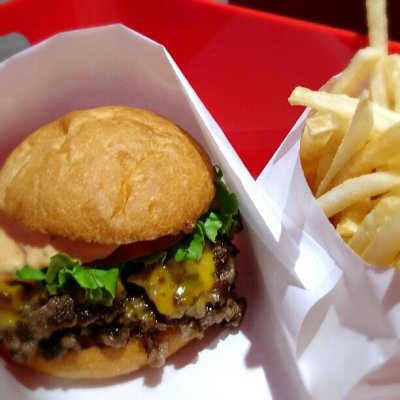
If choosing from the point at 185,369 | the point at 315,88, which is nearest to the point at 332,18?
the point at 315,88

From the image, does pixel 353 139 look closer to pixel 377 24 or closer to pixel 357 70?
pixel 357 70

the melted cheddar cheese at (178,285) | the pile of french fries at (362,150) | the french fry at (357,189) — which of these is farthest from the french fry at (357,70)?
the melted cheddar cheese at (178,285)

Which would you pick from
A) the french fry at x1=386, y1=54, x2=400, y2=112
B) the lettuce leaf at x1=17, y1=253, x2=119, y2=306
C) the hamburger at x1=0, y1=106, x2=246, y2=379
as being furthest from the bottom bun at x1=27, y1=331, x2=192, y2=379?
the french fry at x1=386, y1=54, x2=400, y2=112

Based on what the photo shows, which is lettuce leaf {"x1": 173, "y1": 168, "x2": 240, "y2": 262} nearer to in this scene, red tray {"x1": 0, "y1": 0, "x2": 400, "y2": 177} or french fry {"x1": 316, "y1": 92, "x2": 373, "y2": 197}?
french fry {"x1": 316, "y1": 92, "x2": 373, "y2": 197}

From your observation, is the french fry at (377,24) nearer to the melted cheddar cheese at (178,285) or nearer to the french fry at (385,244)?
the french fry at (385,244)

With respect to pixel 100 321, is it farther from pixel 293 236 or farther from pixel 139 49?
pixel 139 49
